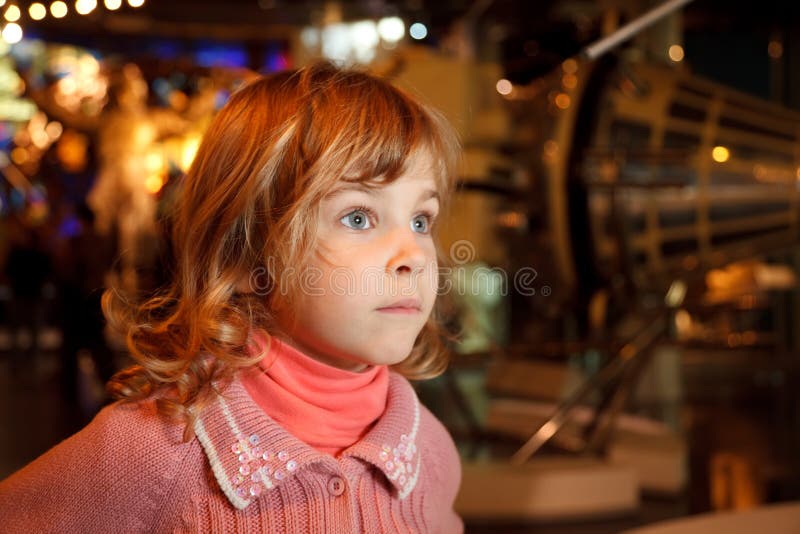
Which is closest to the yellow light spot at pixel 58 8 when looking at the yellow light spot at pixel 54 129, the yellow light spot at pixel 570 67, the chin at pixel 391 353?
the chin at pixel 391 353

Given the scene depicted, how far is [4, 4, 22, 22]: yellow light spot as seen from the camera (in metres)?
1.16

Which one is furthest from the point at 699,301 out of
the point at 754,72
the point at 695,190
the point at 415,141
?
the point at 415,141

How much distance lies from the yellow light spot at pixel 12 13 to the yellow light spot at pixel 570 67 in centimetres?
160

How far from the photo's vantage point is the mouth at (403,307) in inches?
35.4

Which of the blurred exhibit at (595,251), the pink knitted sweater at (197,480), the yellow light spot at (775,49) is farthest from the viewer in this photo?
the yellow light spot at (775,49)

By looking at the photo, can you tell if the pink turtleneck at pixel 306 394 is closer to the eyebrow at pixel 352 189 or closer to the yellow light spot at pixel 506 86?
the eyebrow at pixel 352 189

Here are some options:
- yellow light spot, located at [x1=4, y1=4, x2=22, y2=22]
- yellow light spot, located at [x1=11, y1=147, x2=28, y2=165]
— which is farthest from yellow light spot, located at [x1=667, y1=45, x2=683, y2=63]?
yellow light spot, located at [x1=11, y1=147, x2=28, y2=165]

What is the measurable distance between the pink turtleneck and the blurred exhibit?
9.3 inches

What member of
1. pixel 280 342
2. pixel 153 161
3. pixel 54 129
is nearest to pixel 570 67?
pixel 280 342

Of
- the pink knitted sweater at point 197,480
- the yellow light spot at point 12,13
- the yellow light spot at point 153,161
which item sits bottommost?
the pink knitted sweater at point 197,480

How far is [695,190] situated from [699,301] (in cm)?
51

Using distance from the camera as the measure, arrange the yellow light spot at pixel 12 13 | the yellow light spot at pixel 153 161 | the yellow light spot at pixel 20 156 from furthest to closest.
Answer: the yellow light spot at pixel 20 156 < the yellow light spot at pixel 153 161 < the yellow light spot at pixel 12 13

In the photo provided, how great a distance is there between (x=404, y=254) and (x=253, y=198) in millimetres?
163

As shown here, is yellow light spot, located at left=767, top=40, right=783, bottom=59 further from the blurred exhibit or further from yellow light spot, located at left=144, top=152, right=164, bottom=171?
yellow light spot, located at left=144, top=152, right=164, bottom=171
